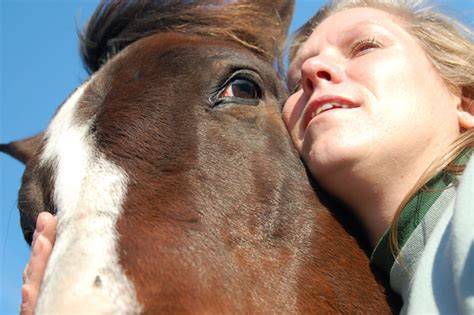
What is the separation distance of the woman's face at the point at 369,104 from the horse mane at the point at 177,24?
713 mm

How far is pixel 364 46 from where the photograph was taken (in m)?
2.47

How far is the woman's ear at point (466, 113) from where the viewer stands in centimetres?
245

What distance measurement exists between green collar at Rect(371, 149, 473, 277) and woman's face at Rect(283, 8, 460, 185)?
0.11 m

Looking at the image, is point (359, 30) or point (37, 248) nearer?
point (37, 248)

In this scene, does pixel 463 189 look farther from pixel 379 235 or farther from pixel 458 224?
pixel 379 235

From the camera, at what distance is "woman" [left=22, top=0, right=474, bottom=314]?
195 centimetres

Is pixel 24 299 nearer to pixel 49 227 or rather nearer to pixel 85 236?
pixel 49 227

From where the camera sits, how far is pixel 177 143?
2.20 m

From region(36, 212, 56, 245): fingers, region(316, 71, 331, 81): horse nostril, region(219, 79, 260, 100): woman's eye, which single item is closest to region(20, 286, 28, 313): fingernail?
region(36, 212, 56, 245): fingers

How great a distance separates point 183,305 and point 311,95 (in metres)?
1.08

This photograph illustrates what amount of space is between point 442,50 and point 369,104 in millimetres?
564

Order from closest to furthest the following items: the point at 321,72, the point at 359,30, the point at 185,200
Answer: the point at 185,200
the point at 321,72
the point at 359,30

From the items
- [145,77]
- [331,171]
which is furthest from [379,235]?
[145,77]

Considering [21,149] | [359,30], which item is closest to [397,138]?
[359,30]
